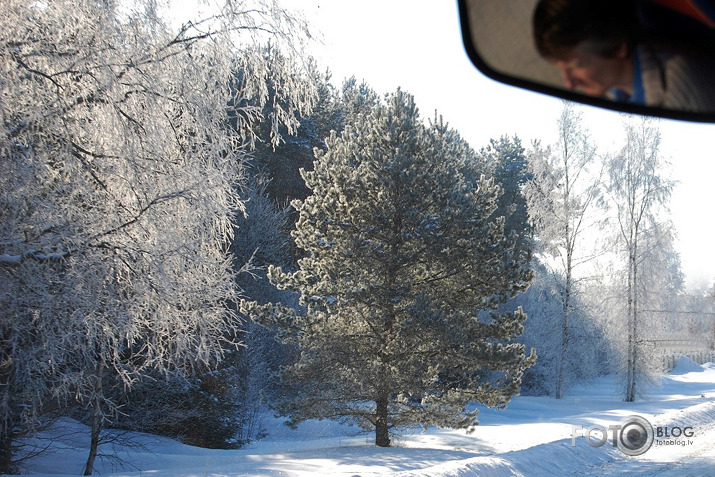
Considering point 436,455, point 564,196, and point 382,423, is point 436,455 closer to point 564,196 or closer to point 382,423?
point 382,423

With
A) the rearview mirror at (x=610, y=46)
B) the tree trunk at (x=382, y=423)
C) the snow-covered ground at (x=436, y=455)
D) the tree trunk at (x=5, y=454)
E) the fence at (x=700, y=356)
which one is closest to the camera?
the rearview mirror at (x=610, y=46)

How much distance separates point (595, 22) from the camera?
107 cm

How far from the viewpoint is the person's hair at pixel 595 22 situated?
3.48 feet

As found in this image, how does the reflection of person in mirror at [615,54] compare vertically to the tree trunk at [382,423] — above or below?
above

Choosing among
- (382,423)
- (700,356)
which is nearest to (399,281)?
(382,423)

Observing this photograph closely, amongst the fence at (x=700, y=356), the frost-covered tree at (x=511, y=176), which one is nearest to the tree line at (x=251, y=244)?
the frost-covered tree at (x=511, y=176)

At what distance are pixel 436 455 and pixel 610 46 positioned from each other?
13.4 metres

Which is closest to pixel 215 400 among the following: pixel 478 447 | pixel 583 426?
pixel 478 447

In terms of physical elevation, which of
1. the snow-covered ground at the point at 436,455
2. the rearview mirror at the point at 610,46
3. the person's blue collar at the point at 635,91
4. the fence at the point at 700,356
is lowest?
the snow-covered ground at the point at 436,455

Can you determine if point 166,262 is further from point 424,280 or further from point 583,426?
point 583,426

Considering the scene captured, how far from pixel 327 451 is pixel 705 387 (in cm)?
2516

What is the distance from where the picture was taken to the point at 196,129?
778 cm

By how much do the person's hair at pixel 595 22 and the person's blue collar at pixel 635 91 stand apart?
28 mm

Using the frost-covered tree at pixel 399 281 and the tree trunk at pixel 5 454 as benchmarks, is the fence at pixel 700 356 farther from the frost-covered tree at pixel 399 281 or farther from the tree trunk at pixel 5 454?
the tree trunk at pixel 5 454
